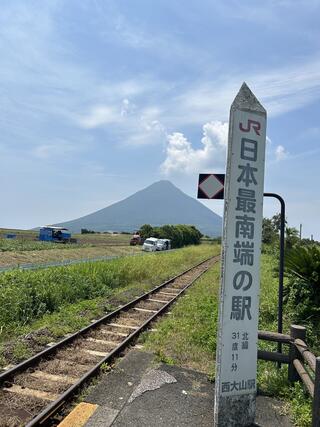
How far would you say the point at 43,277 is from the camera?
33.8 feet

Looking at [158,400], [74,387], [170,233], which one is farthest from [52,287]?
[170,233]

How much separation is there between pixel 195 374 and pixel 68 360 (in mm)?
1931

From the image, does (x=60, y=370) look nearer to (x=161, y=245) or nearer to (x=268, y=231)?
(x=161, y=245)

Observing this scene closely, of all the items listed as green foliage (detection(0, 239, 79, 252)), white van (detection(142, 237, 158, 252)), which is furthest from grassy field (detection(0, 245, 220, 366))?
white van (detection(142, 237, 158, 252))

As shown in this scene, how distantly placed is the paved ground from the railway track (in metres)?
0.43

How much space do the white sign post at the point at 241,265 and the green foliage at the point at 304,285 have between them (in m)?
3.75

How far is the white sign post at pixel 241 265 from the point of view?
11.1 ft

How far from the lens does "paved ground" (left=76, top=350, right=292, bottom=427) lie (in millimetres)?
3695

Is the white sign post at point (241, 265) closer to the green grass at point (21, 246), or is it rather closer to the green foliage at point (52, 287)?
the green foliage at point (52, 287)

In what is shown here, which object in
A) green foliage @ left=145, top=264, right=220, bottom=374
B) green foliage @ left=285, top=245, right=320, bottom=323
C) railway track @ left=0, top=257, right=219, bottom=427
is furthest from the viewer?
green foliage @ left=285, top=245, right=320, bottom=323

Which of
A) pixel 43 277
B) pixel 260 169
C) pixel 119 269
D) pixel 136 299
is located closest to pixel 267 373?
pixel 260 169

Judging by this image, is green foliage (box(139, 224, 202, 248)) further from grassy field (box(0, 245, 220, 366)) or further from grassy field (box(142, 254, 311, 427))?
grassy field (box(142, 254, 311, 427))

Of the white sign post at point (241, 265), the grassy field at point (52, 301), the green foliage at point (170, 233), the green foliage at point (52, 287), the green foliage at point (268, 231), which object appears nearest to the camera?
the white sign post at point (241, 265)

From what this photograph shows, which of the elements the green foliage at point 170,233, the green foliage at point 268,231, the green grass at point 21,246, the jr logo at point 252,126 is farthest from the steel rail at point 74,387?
the green foliage at point 170,233
